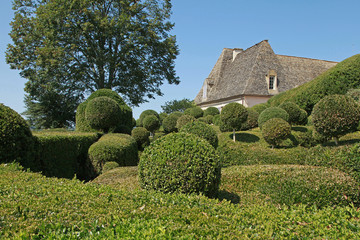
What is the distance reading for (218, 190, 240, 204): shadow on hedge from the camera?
5.85 meters

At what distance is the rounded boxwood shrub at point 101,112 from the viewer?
38.7 feet

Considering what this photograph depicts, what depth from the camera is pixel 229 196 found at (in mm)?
6121

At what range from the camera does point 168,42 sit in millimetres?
26125

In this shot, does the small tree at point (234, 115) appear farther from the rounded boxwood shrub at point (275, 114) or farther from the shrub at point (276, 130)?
A: the rounded boxwood shrub at point (275, 114)

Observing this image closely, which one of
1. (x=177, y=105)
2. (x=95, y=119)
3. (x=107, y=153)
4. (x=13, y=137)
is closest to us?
(x=13, y=137)

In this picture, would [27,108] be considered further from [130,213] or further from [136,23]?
[130,213]

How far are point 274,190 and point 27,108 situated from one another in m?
28.0

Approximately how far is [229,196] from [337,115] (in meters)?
4.93

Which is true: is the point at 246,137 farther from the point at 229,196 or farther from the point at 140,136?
the point at 229,196

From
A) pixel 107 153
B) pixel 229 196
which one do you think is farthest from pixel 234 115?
pixel 229 196

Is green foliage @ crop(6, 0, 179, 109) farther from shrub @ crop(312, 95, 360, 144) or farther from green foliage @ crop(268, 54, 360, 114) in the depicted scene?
shrub @ crop(312, 95, 360, 144)

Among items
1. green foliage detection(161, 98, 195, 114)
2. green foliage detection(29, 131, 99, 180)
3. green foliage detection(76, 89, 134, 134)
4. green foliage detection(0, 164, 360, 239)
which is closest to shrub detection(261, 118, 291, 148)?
green foliage detection(76, 89, 134, 134)

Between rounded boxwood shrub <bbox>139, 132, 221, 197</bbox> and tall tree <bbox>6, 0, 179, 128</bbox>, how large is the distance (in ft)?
62.6

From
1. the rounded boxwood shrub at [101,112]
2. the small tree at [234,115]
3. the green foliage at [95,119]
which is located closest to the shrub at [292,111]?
the small tree at [234,115]
